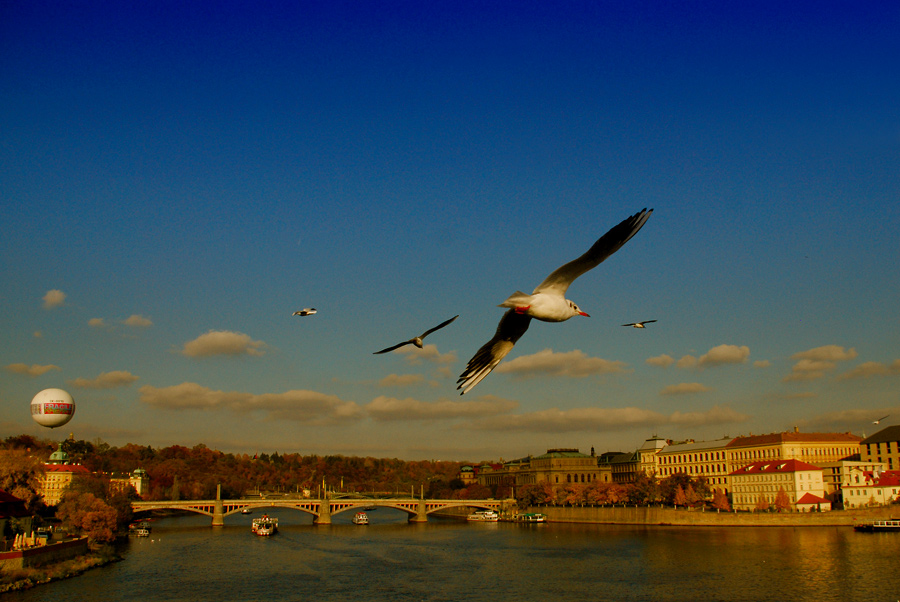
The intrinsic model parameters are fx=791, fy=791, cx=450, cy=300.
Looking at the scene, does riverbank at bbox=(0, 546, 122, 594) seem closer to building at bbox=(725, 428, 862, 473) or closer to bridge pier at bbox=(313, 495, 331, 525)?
bridge pier at bbox=(313, 495, 331, 525)

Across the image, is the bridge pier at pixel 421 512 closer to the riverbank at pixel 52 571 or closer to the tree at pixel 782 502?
the tree at pixel 782 502

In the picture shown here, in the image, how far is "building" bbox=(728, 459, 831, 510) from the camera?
83306 millimetres

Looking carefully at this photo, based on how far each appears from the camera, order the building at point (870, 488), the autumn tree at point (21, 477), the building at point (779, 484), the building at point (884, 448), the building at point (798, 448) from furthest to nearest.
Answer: the building at point (798, 448) < the building at point (884, 448) < the building at point (779, 484) < the building at point (870, 488) < the autumn tree at point (21, 477)

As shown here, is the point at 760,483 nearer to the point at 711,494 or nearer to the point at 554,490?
the point at 711,494

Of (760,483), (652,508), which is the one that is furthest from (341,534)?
(760,483)

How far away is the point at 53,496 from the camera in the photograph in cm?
9856

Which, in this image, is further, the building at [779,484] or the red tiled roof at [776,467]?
the red tiled roof at [776,467]

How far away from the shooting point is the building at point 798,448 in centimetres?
9994

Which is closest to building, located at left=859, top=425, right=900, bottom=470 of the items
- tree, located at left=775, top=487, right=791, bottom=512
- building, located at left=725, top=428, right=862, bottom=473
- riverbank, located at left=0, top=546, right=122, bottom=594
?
building, located at left=725, top=428, right=862, bottom=473

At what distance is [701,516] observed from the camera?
8256 cm

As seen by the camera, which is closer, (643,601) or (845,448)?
(643,601)

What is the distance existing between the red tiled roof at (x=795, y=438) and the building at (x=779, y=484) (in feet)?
26.8

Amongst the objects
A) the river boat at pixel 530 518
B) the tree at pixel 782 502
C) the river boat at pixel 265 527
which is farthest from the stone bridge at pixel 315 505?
the tree at pixel 782 502

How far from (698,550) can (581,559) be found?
30.6 ft
